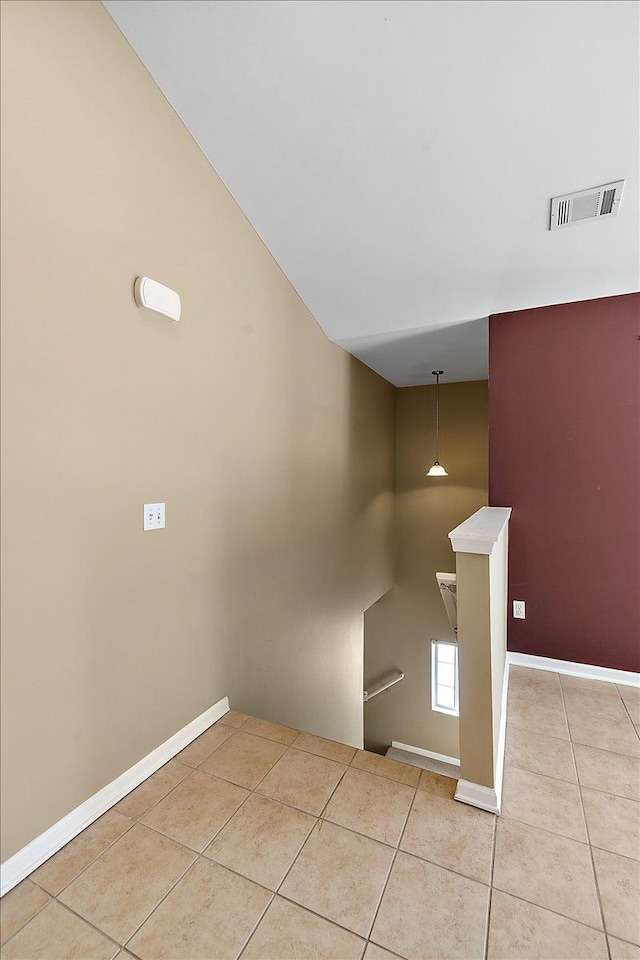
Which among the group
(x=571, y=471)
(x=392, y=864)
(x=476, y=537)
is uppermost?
(x=571, y=471)

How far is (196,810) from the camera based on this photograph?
5.41 feet

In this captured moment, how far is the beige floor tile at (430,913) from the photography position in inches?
45.8

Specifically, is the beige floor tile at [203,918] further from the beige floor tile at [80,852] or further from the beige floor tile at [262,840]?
the beige floor tile at [80,852]

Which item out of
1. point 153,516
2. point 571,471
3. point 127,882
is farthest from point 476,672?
point 571,471

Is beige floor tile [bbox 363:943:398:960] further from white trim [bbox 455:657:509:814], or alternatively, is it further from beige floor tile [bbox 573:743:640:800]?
beige floor tile [bbox 573:743:640:800]

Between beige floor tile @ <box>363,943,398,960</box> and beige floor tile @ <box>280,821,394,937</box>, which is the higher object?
beige floor tile @ <box>280,821,394,937</box>

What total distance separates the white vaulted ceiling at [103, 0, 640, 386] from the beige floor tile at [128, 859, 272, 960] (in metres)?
2.90

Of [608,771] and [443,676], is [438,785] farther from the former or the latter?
[443,676]

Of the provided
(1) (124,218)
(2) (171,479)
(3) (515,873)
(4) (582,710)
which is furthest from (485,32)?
(4) (582,710)

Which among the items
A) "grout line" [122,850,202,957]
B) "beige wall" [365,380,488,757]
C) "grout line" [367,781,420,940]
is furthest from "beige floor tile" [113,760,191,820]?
"beige wall" [365,380,488,757]

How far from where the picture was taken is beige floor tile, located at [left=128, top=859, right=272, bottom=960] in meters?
1.17

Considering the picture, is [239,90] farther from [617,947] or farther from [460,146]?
[617,947]

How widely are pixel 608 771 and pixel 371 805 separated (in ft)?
3.50

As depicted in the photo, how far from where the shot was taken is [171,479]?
6.56 feet
